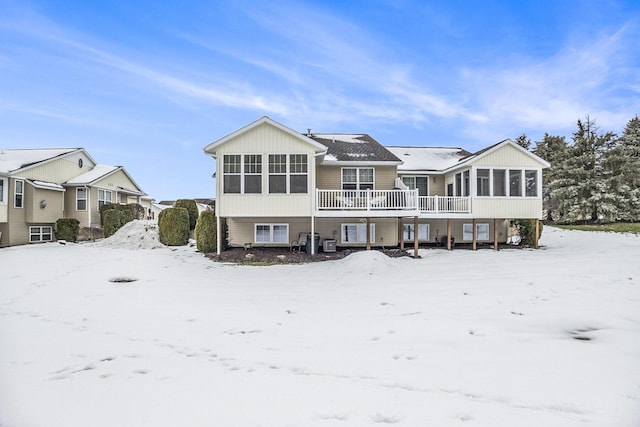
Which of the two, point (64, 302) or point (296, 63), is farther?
point (296, 63)

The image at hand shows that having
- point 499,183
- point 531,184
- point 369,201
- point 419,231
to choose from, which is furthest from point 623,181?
point 369,201

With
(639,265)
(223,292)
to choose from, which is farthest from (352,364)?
(639,265)

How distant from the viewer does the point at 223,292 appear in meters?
9.44

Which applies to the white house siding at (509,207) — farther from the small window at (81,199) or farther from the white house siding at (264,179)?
the small window at (81,199)

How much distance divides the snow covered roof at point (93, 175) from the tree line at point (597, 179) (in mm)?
36321

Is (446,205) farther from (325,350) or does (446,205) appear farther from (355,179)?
(325,350)

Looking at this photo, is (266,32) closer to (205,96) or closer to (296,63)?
(296,63)

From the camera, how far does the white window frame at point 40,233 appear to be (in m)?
21.6

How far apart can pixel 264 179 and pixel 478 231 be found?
12.2m

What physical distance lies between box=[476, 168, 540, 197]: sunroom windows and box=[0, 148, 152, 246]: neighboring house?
2441 cm

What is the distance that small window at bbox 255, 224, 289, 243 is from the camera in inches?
689

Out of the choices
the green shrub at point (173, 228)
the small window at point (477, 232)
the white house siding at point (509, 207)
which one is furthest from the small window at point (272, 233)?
the small window at point (477, 232)

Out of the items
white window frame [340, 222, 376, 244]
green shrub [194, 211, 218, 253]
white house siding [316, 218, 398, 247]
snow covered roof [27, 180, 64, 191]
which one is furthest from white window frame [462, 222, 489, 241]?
snow covered roof [27, 180, 64, 191]

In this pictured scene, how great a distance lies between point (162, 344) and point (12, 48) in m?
10.1
